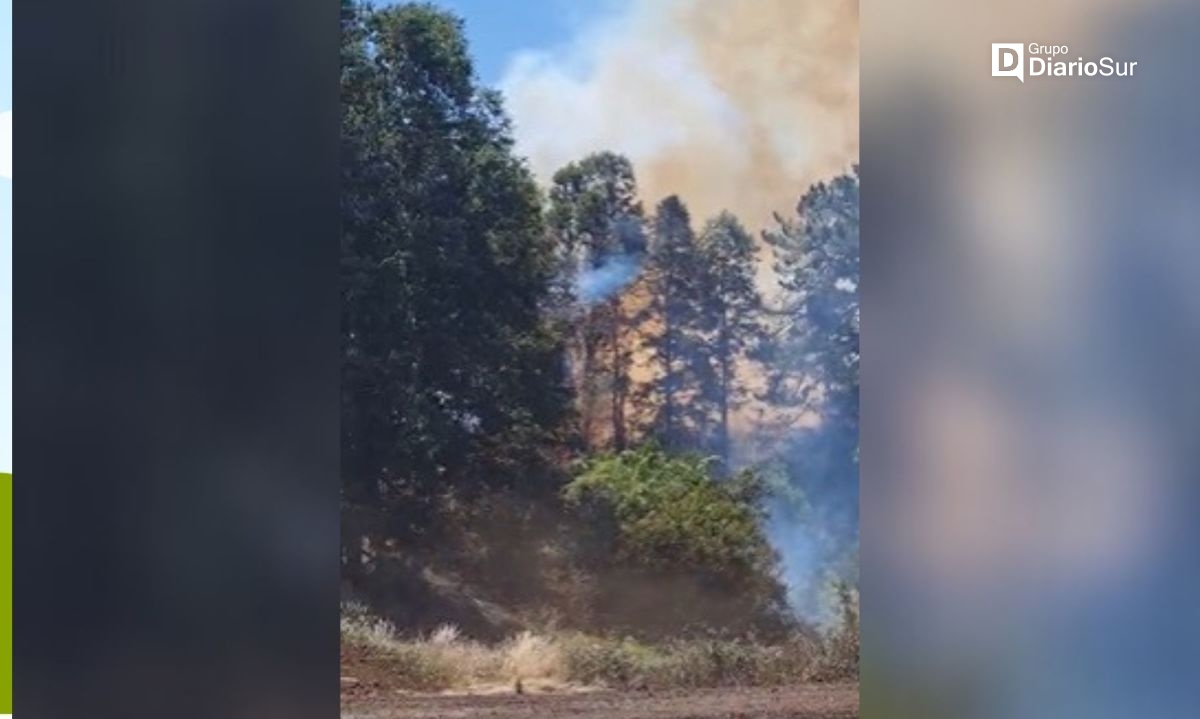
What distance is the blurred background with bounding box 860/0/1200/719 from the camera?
5703 mm

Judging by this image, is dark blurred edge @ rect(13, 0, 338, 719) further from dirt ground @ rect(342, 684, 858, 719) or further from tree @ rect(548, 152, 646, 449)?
tree @ rect(548, 152, 646, 449)

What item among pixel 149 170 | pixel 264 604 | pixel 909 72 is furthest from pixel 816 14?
pixel 264 604

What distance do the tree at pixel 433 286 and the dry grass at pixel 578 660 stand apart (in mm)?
438

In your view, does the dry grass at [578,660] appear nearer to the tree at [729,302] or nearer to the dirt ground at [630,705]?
the dirt ground at [630,705]

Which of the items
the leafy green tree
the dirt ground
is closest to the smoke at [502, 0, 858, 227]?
the leafy green tree

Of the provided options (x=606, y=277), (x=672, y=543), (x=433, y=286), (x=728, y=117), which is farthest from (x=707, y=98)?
(x=672, y=543)

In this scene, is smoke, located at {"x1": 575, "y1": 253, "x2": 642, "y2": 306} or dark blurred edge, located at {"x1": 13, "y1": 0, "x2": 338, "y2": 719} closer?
dark blurred edge, located at {"x1": 13, "y1": 0, "x2": 338, "y2": 719}

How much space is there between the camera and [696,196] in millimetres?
5723

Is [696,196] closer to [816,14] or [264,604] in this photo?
[816,14]

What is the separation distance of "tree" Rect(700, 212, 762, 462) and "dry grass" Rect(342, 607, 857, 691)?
964 mm

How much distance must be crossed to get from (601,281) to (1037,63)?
189cm

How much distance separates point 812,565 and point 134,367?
2692mm

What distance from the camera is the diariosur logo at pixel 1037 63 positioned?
5723 millimetres

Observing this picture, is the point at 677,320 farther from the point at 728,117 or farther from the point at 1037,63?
the point at 1037,63
